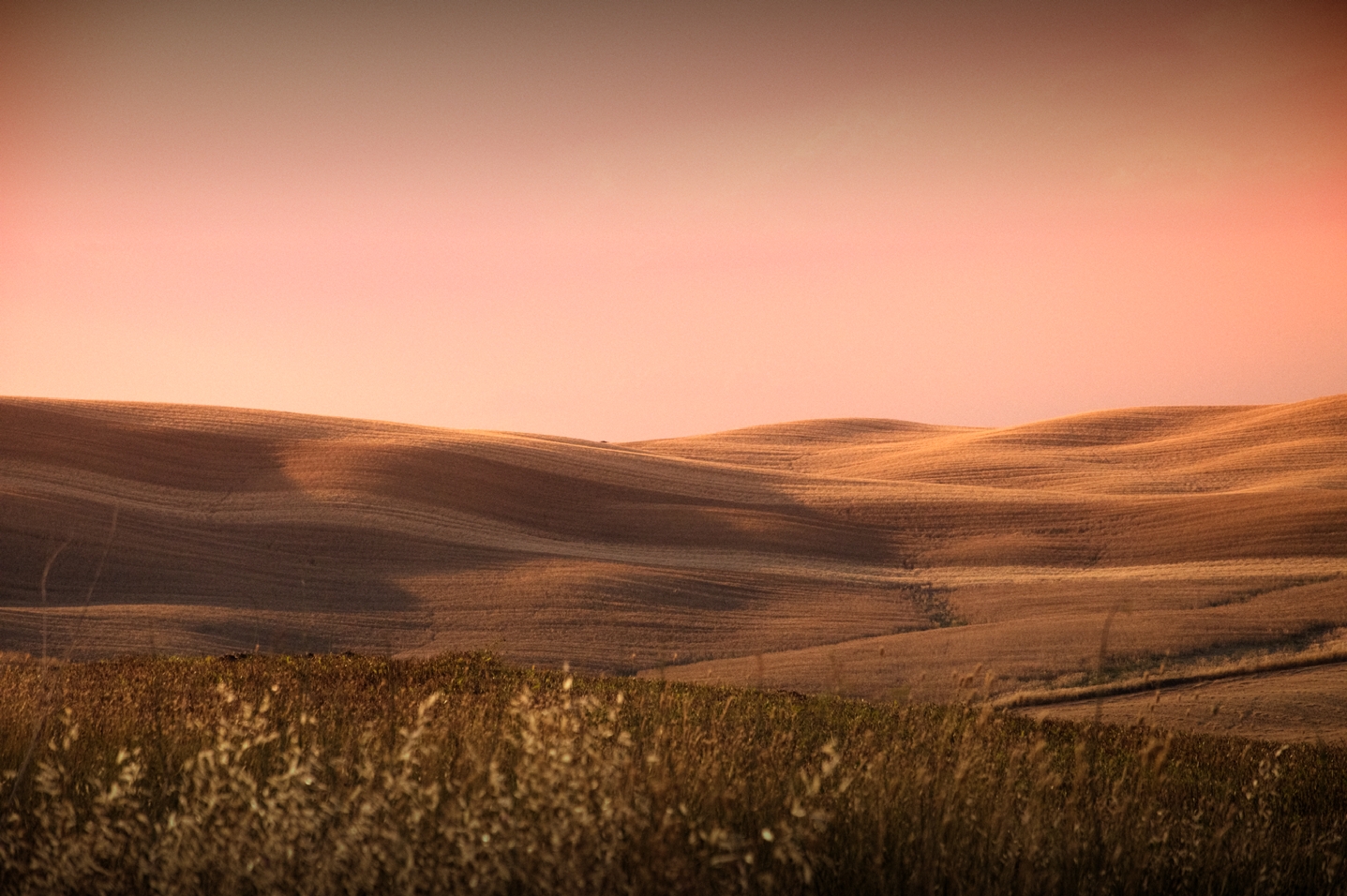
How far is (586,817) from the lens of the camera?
11.8 ft

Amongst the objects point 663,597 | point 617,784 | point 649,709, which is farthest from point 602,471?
point 617,784

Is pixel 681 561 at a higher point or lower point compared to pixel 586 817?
lower

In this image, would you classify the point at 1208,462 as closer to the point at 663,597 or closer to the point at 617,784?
the point at 663,597

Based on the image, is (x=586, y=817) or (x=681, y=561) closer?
(x=586, y=817)

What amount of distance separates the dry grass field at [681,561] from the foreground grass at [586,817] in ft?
21.9

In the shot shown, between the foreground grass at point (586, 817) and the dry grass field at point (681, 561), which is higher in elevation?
the foreground grass at point (586, 817)

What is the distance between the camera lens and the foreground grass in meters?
3.68

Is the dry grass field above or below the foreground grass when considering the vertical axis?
below

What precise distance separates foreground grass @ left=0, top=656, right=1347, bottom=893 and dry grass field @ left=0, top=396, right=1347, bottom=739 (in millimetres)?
6683

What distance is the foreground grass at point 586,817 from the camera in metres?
3.68

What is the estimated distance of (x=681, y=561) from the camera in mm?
31281

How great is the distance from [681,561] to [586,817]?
2777 centimetres

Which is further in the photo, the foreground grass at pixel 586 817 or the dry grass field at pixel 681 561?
the dry grass field at pixel 681 561

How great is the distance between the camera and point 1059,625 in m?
23.4
